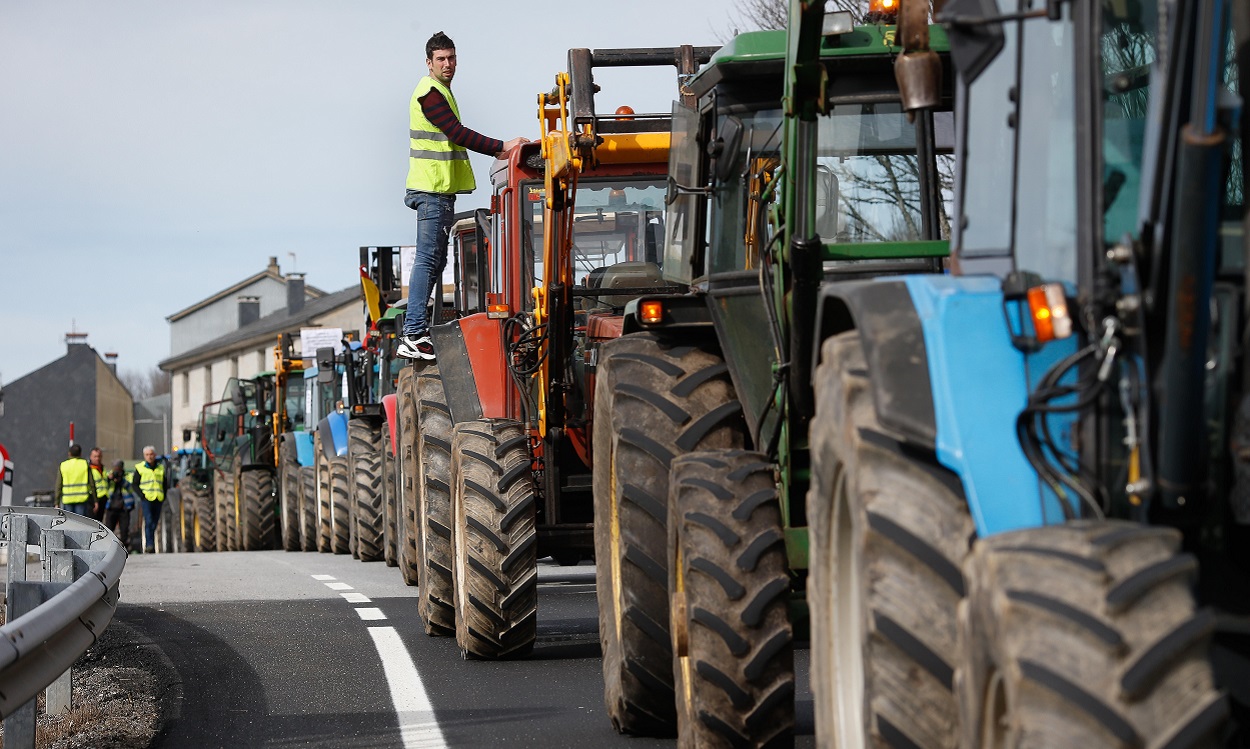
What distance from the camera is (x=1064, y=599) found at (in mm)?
3176

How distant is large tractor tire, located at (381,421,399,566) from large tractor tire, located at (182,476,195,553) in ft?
71.4

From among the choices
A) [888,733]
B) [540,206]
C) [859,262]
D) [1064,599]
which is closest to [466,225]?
[540,206]

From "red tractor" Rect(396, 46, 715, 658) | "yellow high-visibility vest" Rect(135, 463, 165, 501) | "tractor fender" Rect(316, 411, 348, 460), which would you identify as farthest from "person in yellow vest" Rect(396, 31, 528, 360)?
"yellow high-visibility vest" Rect(135, 463, 165, 501)

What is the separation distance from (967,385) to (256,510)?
28621mm

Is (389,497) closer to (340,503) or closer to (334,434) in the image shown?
(340,503)

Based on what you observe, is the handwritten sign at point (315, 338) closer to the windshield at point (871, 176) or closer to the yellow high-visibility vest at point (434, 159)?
the yellow high-visibility vest at point (434, 159)

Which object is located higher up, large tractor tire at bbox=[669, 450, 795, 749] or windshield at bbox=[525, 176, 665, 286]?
windshield at bbox=[525, 176, 665, 286]

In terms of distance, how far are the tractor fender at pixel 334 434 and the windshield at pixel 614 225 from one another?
44.8 feet

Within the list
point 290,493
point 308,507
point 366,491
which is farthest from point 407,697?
point 290,493

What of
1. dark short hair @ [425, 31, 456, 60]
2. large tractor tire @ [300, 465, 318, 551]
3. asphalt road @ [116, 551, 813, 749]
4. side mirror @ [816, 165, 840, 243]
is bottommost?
large tractor tire @ [300, 465, 318, 551]

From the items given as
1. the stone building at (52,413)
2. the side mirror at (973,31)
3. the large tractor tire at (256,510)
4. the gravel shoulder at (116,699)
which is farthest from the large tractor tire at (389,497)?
the stone building at (52,413)

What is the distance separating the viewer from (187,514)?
134 ft

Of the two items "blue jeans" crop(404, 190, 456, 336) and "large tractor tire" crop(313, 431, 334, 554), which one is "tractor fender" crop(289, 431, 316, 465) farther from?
"blue jeans" crop(404, 190, 456, 336)

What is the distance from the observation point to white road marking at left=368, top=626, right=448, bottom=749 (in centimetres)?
756
